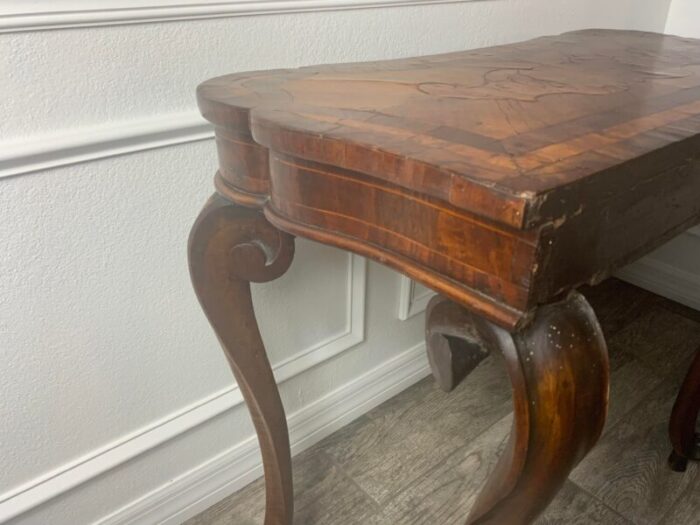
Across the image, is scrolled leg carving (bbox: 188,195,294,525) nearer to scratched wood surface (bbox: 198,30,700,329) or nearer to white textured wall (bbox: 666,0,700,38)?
scratched wood surface (bbox: 198,30,700,329)

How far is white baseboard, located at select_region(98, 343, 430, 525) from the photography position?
872 millimetres

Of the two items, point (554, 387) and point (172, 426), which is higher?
point (554, 387)

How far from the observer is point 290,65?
78 cm

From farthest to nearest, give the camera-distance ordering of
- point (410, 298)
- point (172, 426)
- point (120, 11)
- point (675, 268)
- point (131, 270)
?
point (675, 268), point (410, 298), point (172, 426), point (131, 270), point (120, 11)

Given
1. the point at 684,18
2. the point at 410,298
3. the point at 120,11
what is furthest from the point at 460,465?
the point at 684,18

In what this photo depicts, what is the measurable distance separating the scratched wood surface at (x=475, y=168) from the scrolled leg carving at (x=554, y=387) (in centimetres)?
2

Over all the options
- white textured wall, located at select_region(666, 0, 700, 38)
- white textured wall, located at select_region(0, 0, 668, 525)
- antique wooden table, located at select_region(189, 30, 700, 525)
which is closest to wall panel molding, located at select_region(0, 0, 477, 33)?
white textured wall, located at select_region(0, 0, 668, 525)

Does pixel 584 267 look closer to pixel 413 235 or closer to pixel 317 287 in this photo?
pixel 413 235

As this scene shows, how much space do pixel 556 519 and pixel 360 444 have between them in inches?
12.9

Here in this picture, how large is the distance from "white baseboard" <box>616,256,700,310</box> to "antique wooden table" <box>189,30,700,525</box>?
100 cm

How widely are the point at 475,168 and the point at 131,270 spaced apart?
500 mm

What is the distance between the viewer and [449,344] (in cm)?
49

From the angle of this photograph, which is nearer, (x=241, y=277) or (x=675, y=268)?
(x=241, y=277)

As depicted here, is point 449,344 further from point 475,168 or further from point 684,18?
point 684,18
